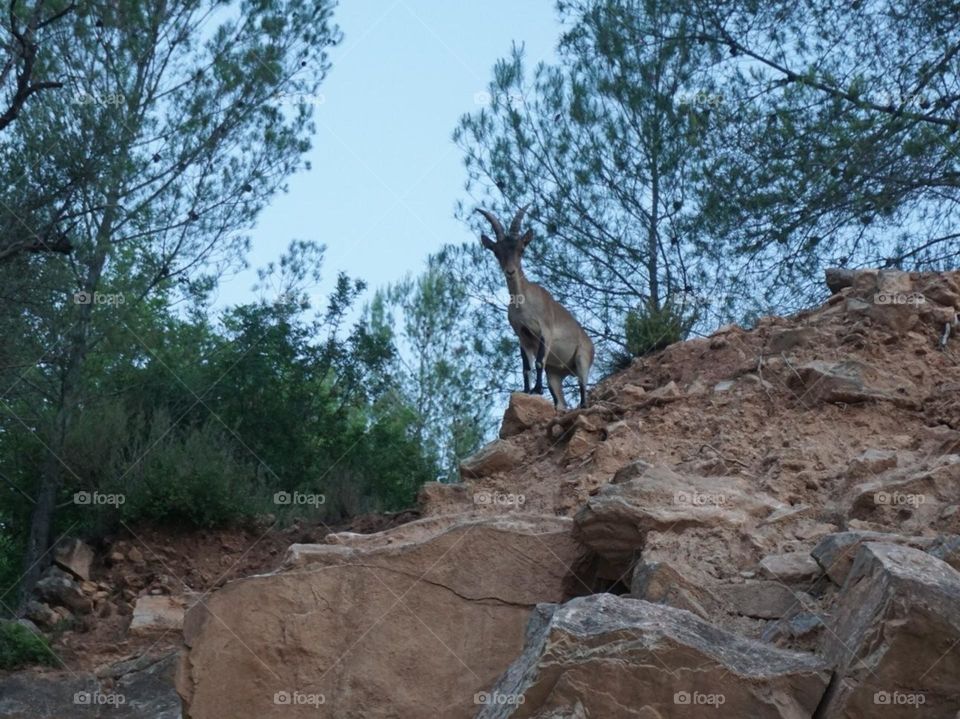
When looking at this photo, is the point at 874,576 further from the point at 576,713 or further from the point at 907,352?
the point at 907,352

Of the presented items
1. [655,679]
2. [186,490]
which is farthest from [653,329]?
[655,679]

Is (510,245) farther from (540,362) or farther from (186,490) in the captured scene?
(186,490)

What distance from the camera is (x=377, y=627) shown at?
796 centimetres

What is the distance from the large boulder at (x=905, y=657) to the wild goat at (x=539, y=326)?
733 centimetres

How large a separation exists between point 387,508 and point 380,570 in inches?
246

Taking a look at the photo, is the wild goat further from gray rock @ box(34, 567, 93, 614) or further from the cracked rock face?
the cracked rock face

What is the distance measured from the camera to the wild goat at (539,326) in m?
13.2

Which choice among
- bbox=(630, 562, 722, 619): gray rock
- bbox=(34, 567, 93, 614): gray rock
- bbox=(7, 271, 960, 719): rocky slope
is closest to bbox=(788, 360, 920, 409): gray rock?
bbox=(7, 271, 960, 719): rocky slope

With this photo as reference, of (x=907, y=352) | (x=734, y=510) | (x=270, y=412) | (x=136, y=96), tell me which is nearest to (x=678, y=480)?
(x=734, y=510)

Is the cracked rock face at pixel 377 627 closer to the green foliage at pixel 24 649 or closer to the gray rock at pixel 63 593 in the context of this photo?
the green foliage at pixel 24 649

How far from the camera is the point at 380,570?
319 inches

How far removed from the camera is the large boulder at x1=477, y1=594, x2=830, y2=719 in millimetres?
5926

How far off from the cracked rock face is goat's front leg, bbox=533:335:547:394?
15.7ft

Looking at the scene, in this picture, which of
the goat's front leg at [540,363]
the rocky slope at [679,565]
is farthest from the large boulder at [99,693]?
the goat's front leg at [540,363]
